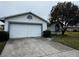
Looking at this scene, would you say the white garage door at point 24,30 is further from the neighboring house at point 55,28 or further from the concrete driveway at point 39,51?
the concrete driveway at point 39,51

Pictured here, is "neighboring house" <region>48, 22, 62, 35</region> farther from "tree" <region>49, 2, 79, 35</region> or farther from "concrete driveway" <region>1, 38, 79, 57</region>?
"concrete driveway" <region>1, 38, 79, 57</region>

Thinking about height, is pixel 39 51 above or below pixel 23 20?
below

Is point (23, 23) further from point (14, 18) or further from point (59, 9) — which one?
point (59, 9)

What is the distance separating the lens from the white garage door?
48.6 ft

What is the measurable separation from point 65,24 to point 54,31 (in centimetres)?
252

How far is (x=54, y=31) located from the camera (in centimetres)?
2125

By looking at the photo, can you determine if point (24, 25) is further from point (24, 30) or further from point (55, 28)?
point (55, 28)

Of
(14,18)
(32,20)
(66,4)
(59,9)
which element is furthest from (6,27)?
(66,4)

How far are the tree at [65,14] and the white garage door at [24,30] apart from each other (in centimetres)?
486

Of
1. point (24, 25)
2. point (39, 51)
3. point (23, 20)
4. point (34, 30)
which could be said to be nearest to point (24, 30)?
point (24, 25)

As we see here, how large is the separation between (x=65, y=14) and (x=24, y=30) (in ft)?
26.8

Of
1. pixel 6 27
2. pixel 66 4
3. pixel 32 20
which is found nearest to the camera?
pixel 6 27

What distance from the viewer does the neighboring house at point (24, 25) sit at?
14.7 meters

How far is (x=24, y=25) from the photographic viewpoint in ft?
51.5
